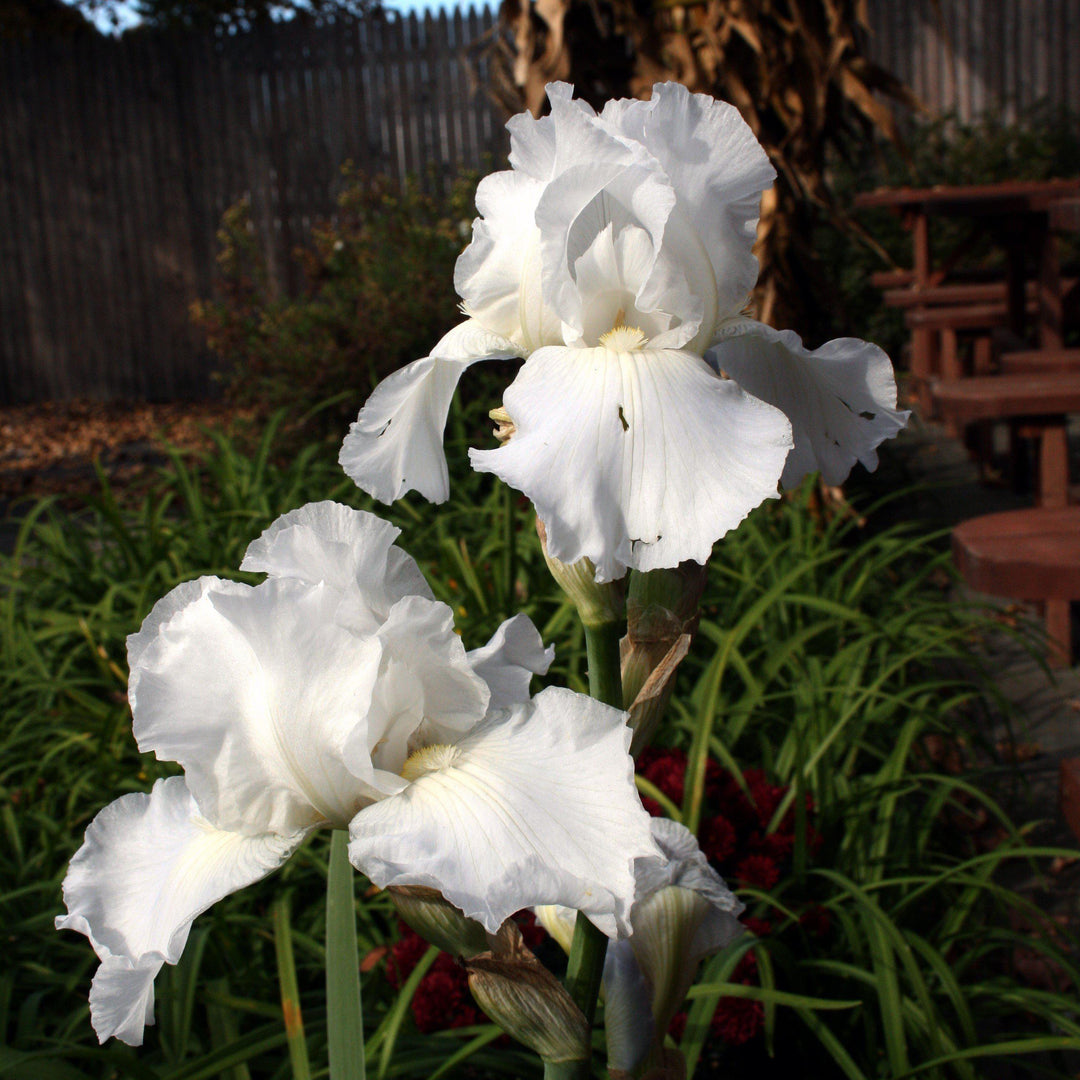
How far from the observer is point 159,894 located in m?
0.68

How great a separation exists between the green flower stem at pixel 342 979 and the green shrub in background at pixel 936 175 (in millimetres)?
7299

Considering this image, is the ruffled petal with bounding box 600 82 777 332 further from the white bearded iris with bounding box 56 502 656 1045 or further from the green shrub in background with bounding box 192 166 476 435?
the green shrub in background with bounding box 192 166 476 435

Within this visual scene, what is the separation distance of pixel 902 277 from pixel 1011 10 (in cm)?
378

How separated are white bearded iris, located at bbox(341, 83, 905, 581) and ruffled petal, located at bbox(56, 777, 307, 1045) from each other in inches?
11.3

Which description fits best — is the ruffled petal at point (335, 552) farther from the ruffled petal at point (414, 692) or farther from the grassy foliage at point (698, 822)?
the grassy foliage at point (698, 822)

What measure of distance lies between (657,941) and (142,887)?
426mm

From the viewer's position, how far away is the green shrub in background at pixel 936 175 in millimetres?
7684

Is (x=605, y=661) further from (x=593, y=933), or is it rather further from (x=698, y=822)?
(x=698, y=822)

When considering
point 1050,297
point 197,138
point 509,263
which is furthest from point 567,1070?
point 197,138

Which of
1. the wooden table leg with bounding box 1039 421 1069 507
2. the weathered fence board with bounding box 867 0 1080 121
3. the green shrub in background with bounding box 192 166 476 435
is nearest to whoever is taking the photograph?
the wooden table leg with bounding box 1039 421 1069 507

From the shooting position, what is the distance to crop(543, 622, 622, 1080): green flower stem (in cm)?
75

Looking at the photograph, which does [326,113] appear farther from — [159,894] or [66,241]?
[159,894]

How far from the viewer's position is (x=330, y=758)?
2.16 ft

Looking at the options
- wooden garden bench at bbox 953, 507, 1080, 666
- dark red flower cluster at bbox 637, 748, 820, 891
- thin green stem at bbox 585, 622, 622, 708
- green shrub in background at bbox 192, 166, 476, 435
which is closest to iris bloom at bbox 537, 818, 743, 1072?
thin green stem at bbox 585, 622, 622, 708
